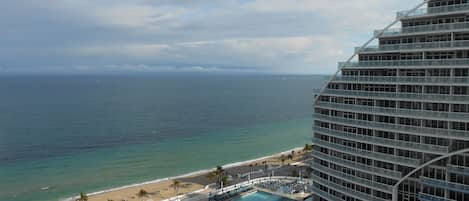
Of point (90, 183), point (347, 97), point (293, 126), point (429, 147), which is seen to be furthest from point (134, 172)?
point (293, 126)

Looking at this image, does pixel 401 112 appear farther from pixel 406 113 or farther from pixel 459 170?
pixel 459 170

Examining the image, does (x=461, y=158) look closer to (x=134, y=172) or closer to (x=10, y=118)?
(x=134, y=172)

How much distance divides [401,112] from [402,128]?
158 cm

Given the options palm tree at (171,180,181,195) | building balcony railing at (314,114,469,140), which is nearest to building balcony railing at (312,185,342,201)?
building balcony railing at (314,114,469,140)

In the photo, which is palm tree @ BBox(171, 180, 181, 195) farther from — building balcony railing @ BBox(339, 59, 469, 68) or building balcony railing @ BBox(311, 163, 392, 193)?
building balcony railing @ BBox(339, 59, 469, 68)

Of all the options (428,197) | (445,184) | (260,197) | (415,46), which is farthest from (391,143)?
(260,197)

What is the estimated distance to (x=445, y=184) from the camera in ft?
125

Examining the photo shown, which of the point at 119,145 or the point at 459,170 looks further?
the point at 119,145

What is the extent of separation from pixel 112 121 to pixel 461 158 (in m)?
149

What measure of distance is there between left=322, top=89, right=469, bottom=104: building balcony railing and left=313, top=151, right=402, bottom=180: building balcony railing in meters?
7.50

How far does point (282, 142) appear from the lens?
133 metres

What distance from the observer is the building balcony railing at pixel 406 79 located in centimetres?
3703

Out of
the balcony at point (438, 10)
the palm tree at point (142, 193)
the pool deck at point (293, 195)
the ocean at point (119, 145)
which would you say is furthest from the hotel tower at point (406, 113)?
the palm tree at point (142, 193)

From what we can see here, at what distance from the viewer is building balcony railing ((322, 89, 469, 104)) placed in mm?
37056
